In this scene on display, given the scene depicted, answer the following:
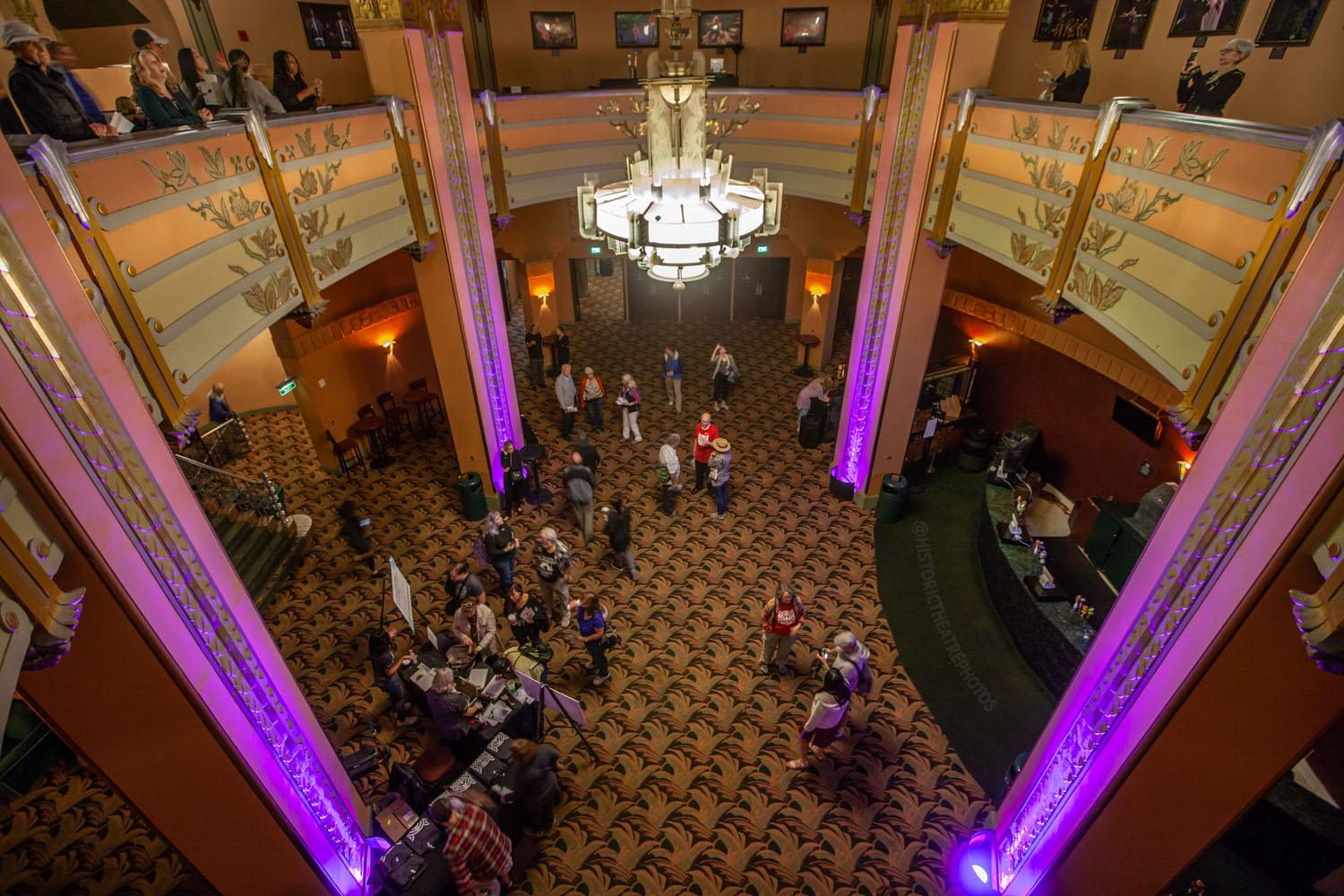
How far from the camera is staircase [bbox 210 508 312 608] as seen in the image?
300 inches

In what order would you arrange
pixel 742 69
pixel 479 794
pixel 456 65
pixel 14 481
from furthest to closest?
pixel 742 69 → pixel 456 65 → pixel 479 794 → pixel 14 481

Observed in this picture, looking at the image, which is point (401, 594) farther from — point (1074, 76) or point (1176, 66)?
point (1176, 66)

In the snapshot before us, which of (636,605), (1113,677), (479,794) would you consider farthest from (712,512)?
(1113,677)

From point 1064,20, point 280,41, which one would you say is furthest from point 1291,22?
point 280,41

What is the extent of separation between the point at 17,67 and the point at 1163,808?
6977 mm

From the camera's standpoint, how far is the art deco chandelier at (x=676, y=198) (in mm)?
3268

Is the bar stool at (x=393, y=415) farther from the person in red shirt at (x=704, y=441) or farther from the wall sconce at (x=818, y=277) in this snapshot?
the wall sconce at (x=818, y=277)

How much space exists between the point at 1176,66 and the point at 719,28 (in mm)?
6773

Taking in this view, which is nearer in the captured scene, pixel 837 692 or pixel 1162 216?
pixel 1162 216

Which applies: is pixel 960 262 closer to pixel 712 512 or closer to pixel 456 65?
pixel 712 512

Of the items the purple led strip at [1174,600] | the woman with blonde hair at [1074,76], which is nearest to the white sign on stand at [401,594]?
the purple led strip at [1174,600]

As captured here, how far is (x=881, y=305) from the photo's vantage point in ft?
26.2

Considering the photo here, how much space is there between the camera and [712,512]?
8.91m

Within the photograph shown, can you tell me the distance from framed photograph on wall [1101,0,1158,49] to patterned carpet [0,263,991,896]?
20.3 feet
